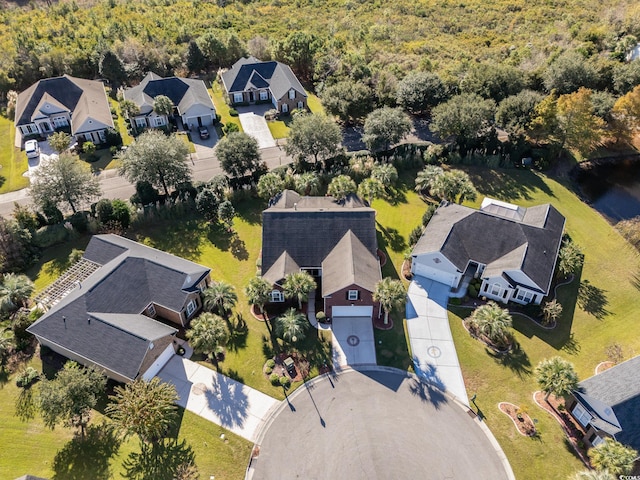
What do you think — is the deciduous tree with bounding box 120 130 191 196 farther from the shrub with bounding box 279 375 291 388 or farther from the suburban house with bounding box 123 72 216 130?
the shrub with bounding box 279 375 291 388

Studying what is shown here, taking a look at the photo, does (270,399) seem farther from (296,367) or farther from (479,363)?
(479,363)

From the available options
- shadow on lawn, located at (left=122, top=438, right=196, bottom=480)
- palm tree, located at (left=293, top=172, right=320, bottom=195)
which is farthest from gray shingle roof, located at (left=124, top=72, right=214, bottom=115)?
shadow on lawn, located at (left=122, top=438, right=196, bottom=480)

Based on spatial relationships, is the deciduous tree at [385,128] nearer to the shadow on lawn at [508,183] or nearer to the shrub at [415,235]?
the shadow on lawn at [508,183]

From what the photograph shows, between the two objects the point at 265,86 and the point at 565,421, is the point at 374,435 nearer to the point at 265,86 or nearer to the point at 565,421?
the point at 565,421

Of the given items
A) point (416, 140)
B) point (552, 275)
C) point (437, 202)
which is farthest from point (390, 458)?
point (416, 140)

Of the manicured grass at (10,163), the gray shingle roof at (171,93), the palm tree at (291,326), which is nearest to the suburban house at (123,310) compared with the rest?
the palm tree at (291,326)

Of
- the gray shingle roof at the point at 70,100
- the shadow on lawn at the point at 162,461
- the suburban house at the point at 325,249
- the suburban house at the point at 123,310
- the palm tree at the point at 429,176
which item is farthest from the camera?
the gray shingle roof at the point at 70,100
